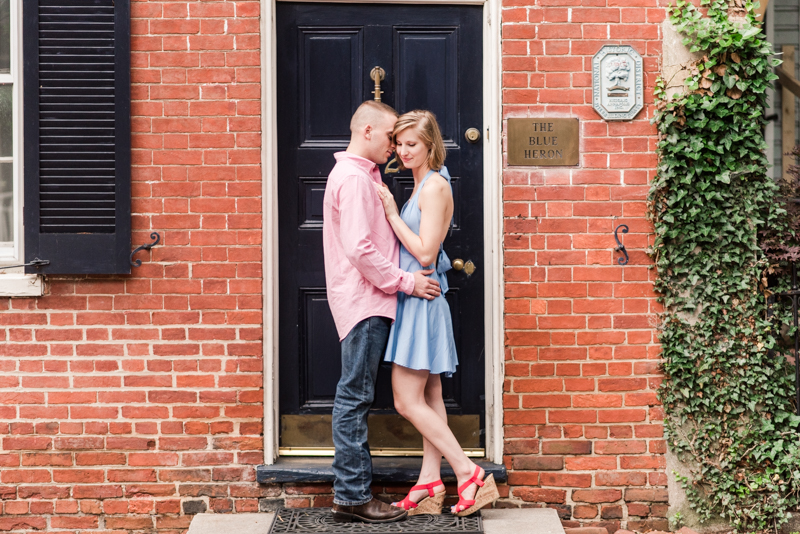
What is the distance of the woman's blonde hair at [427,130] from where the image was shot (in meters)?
3.26

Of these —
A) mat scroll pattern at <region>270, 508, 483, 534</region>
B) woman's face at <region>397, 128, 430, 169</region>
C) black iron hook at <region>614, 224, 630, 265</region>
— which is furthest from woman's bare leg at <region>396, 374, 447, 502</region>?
black iron hook at <region>614, 224, 630, 265</region>

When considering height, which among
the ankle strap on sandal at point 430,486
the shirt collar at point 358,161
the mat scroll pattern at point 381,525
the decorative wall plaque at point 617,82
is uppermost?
the decorative wall plaque at point 617,82

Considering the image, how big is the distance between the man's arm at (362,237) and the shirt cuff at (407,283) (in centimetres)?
1

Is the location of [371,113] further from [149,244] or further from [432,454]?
[432,454]

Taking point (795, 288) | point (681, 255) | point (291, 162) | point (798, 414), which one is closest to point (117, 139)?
point (291, 162)

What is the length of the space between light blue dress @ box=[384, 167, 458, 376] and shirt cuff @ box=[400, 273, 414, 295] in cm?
8

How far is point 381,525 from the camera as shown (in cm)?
334

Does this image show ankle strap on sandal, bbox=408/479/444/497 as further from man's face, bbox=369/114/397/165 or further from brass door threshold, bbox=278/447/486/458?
man's face, bbox=369/114/397/165

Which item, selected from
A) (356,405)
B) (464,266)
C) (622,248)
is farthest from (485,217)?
(356,405)

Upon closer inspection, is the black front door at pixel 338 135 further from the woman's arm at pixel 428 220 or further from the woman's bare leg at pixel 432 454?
the woman's arm at pixel 428 220

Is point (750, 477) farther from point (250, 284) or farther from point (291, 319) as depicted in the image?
point (250, 284)

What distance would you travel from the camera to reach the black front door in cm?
393

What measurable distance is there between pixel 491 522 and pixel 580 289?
1.35m

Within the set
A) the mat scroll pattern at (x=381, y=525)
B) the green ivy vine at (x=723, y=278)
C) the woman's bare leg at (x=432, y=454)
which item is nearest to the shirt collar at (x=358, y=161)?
the woman's bare leg at (x=432, y=454)
